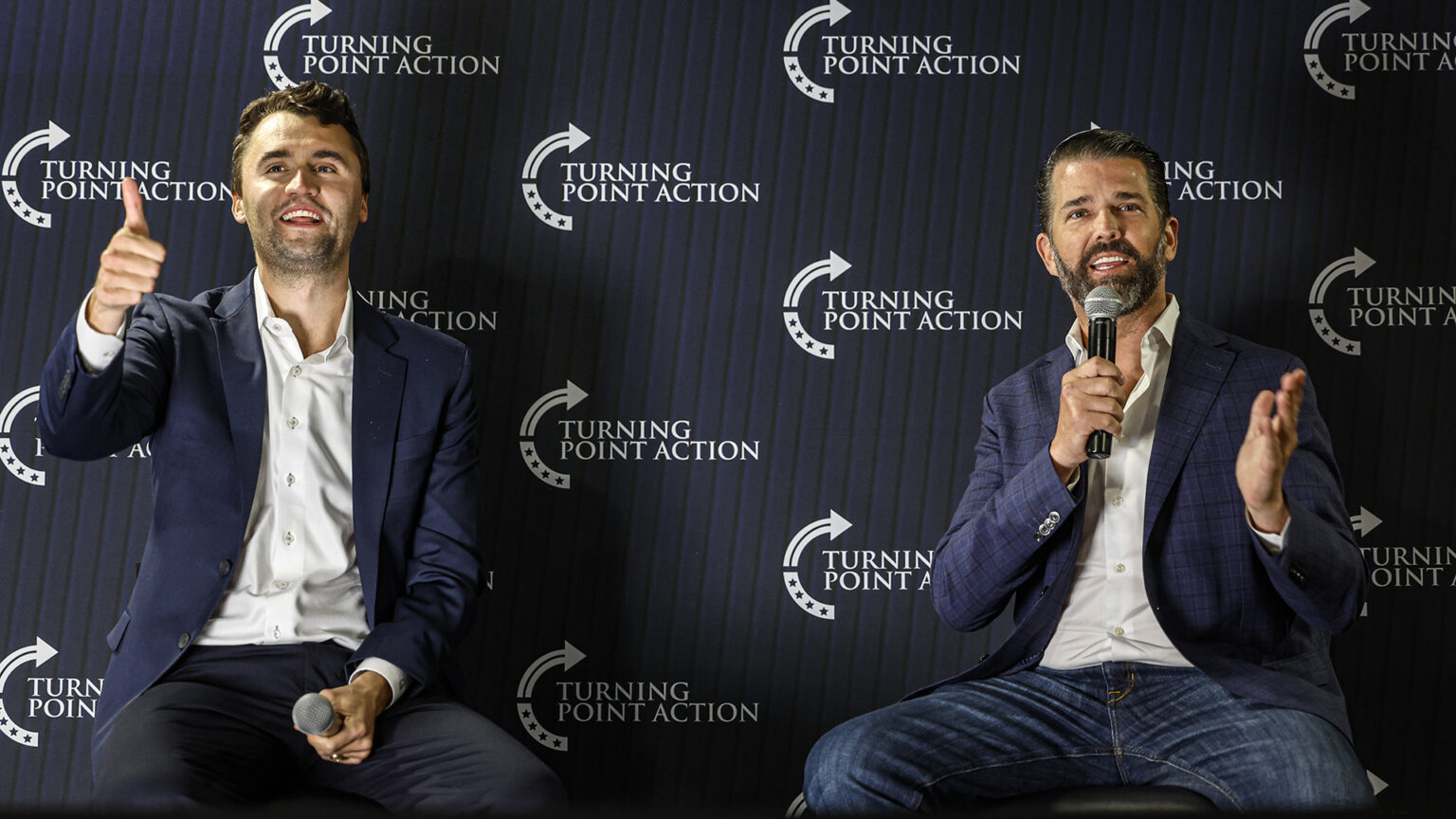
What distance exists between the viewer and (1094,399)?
2277mm

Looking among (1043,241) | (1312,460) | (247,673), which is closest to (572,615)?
(247,673)

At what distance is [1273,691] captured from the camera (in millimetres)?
2375

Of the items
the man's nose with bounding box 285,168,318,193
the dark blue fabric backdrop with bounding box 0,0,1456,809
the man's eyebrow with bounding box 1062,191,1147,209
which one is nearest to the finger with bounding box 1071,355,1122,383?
the man's eyebrow with bounding box 1062,191,1147,209

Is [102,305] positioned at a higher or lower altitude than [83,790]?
higher

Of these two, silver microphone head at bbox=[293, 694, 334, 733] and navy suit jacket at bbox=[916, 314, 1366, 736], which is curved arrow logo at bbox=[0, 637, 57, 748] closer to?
silver microphone head at bbox=[293, 694, 334, 733]

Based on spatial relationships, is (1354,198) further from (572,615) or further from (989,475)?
(572,615)

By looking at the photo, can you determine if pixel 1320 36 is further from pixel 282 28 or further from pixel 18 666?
pixel 18 666

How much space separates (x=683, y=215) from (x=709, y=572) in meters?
0.89

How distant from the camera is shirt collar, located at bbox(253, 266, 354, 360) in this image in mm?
2758

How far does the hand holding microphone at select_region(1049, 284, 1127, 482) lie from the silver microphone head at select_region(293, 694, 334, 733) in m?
1.35

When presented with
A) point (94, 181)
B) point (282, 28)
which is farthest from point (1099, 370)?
point (94, 181)

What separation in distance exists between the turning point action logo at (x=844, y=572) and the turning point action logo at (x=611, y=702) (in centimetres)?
29

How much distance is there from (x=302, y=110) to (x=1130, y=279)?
175 centimetres

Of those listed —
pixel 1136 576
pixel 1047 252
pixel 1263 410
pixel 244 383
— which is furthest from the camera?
pixel 1047 252
